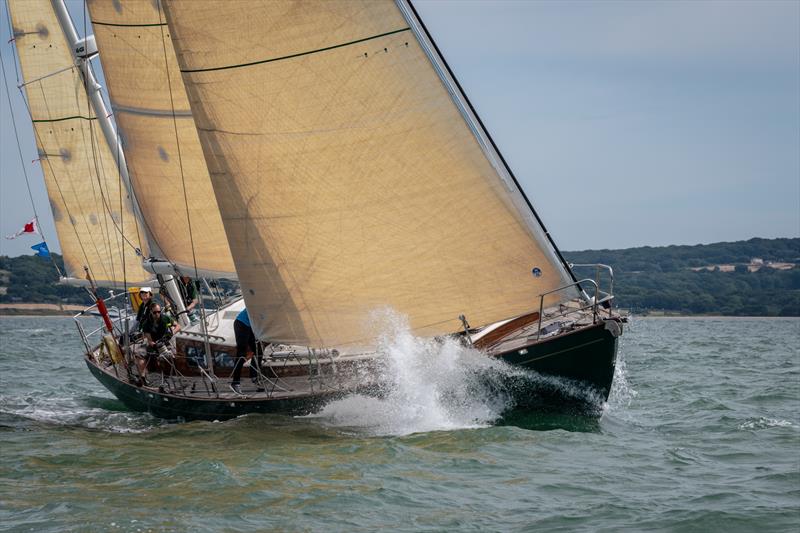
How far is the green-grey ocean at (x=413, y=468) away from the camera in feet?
32.3

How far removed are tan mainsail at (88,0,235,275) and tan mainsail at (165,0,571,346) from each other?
287 centimetres

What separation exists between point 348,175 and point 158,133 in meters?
5.39

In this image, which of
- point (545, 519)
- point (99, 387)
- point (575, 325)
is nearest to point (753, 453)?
point (575, 325)

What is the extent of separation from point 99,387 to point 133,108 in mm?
8763

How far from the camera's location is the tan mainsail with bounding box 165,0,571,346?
45.1 ft

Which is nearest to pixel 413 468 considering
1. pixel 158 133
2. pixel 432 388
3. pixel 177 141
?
pixel 432 388

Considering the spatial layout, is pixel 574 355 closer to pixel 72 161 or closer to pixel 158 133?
pixel 158 133

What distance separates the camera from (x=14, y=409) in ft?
62.1

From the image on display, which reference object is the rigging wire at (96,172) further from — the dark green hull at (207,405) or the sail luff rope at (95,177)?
the dark green hull at (207,405)

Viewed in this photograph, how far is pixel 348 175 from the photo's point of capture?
1425 cm

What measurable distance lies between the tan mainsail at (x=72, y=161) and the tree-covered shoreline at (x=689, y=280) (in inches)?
2130

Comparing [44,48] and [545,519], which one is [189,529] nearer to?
[545,519]

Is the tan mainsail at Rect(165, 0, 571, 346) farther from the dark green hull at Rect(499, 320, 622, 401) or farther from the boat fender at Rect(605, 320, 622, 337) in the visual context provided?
the boat fender at Rect(605, 320, 622, 337)

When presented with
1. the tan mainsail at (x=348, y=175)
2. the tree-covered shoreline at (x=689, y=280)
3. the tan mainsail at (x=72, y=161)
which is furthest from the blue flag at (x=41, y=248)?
the tree-covered shoreline at (x=689, y=280)
